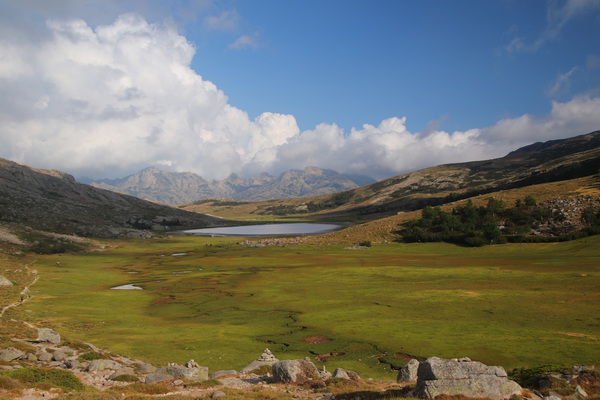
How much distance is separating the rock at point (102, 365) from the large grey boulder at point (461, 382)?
840 inches

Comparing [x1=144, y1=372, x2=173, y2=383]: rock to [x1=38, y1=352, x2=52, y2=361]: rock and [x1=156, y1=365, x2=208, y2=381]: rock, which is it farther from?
[x1=38, y1=352, x2=52, y2=361]: rock

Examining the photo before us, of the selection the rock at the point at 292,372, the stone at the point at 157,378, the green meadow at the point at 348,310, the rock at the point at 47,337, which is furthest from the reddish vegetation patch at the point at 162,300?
the rock at the point at 292,372

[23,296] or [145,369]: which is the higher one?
[23,296]

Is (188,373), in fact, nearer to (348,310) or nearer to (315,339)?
(315,339)

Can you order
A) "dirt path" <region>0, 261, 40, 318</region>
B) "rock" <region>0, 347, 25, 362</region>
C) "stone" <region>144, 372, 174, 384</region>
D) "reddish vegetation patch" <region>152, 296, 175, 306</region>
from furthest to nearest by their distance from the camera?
"reddish vegetation patch" <region>152, 296, 175, 306</region>, "dirt path" <region>0, 261, 40, 318</region>, "rock" <region>0, 347, 25, 362</region>, "stone" <region>144, 372, 174, 384</region>

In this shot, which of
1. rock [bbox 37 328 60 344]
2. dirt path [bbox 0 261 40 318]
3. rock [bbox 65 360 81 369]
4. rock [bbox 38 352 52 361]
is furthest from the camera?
dirt path [bbox 0 261 40 318]

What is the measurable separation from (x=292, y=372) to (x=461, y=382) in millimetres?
10238

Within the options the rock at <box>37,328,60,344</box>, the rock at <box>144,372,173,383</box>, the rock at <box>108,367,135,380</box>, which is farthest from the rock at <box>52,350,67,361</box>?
the rock at <box>144,372,173,383</box>

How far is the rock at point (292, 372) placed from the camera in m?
23.1

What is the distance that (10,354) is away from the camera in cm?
2519

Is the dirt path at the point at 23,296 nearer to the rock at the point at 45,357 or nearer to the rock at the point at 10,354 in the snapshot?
the rock at the point at 45,357

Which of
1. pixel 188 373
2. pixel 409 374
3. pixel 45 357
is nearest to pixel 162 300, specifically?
pixel 45 357

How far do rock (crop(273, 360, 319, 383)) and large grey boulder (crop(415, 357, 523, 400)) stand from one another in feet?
25.6

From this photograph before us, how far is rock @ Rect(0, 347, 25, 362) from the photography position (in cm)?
2467
